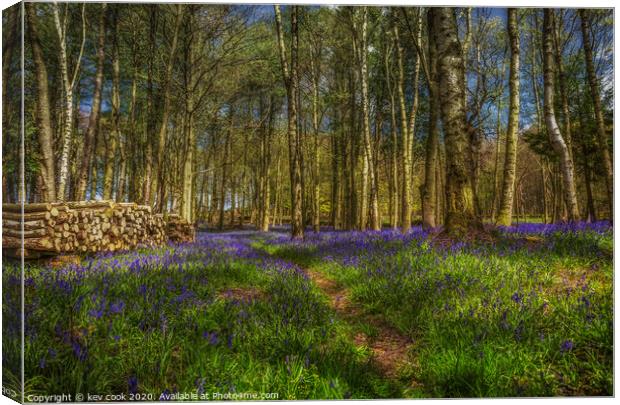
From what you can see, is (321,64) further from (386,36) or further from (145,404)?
(145,404)

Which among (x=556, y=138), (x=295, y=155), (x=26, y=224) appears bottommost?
(x=26, y=224)

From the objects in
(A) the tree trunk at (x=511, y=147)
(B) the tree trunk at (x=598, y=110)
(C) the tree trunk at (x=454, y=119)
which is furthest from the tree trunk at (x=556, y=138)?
(A) the tree trunk at (x=511, y=147)

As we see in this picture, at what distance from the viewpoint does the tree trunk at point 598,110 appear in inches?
162

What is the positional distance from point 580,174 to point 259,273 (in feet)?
17.4

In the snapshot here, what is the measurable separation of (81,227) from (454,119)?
687 cm

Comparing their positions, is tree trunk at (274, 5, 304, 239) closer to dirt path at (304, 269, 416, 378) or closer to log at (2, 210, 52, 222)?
dirt path at (304, 269, 416, 378)

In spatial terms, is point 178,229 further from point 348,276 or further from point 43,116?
point 348,276

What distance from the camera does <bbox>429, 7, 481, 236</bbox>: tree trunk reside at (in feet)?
19.9

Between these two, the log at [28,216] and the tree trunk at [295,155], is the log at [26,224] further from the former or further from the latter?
the tree trunk at [295,155]

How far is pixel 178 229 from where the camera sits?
11.6 meters

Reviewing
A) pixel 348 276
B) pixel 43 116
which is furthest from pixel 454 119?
pixel 43 116

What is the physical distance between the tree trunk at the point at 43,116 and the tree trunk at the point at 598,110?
22.1 ft

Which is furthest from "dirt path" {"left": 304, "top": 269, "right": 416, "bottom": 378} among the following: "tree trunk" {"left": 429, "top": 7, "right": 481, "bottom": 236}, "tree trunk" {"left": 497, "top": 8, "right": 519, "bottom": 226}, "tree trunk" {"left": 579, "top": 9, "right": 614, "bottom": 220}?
"tree trunk" {"left": 497, "top": 8, "right": 519, "bottom": 226}

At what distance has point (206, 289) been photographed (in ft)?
15.1
